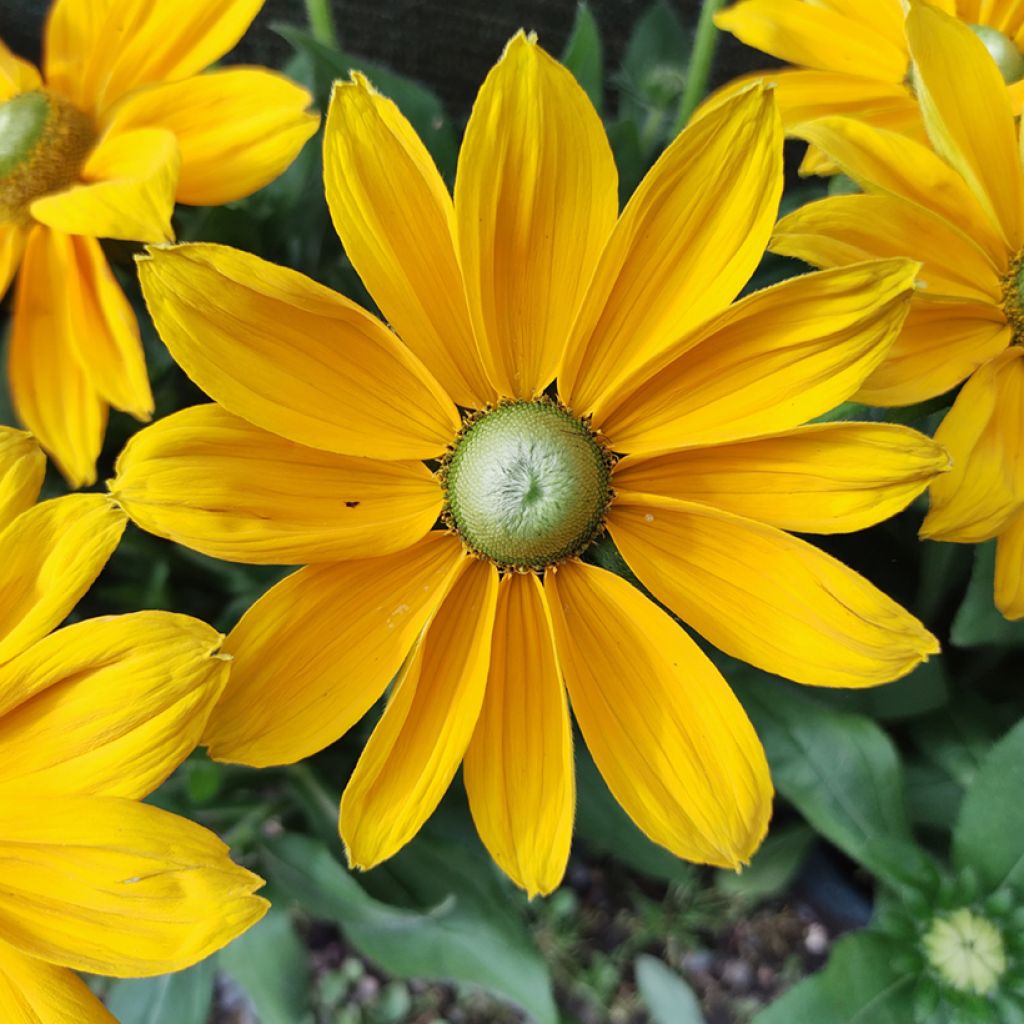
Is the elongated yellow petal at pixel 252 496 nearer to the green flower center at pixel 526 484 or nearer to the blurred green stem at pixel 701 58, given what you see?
the green flower center at pixel 526 484

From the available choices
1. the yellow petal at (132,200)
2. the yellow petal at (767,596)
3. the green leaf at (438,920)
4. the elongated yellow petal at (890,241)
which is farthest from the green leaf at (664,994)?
the yellow petal at (132,200)

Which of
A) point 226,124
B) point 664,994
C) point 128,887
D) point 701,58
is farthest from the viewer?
point 664,994

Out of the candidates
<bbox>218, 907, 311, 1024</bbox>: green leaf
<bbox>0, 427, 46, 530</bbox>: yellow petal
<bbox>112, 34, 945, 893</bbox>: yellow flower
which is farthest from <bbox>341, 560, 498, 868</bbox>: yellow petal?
<bbox>218, 907, 311, 1024</bbox>: green leaf

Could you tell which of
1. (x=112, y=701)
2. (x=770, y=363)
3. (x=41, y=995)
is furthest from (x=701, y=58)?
(x=41, y=995)

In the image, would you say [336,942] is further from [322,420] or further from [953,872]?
[322,420]

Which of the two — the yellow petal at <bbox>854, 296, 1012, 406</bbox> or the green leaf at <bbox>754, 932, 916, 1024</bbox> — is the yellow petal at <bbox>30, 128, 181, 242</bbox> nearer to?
the yellow petal at <bbox>854, 296, 1012, 406</bbox>

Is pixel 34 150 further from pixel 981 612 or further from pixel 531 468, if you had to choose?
pixel 981 612

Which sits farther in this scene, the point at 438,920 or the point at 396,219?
the point at 438,920
